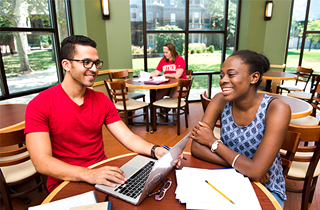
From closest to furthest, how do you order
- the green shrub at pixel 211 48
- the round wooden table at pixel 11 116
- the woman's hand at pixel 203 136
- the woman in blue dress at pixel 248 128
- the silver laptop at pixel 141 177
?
1. the silver laptop at pixel 141 177
2. the woman in blue dress at pixel 248 128
3. the woman's hand at pixel 203 136
4. the round wooden table at pixel 11 116
5. the green shrub at pixel 211 48

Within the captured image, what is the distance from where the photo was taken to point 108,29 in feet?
14.0

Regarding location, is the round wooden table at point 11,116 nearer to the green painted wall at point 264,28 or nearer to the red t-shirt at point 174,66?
the red t-shirt at point 174,66

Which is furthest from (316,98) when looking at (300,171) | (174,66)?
(174,66)

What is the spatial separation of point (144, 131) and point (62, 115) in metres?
2.47

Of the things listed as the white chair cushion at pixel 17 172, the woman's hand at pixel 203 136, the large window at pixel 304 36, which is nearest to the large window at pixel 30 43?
the white chair cushion at pixel 17 172

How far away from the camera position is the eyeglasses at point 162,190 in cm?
86

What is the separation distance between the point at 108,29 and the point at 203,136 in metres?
3.80

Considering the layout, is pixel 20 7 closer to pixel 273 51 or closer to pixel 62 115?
pixel 62 115

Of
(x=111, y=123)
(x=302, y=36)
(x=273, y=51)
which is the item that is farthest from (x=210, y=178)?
(x=302, y=36)

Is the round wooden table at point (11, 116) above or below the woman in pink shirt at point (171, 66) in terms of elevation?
below

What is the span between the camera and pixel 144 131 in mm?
3619

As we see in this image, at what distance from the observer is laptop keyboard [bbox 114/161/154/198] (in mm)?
867

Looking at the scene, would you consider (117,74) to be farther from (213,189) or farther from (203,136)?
(213,189)

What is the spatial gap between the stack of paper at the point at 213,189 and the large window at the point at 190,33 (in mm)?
4091
